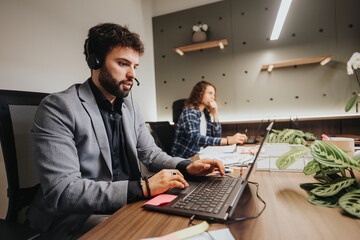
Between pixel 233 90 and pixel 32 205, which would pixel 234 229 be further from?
pixel 233 90

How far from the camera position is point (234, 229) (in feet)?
1.58

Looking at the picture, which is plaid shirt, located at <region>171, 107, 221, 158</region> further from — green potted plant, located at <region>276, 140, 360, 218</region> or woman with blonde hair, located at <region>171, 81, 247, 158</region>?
green potted plant, located at <region>276, 140, 360, 218</region>

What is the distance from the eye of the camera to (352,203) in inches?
20.6

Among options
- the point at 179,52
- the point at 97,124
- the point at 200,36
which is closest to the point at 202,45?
the point at 200,36

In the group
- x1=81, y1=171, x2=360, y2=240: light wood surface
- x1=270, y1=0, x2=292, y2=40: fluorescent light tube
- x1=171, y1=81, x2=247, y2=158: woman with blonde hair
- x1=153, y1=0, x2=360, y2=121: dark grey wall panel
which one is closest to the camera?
x1=81, y1=171, x2=360, y2=240: light wood surface

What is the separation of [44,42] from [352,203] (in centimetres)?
197

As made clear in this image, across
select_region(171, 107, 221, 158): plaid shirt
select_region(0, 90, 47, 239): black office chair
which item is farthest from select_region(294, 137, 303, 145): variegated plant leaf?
select_region(0, 90, 47, 239): black office chair

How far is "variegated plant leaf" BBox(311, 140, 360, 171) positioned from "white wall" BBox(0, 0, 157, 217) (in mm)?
1596

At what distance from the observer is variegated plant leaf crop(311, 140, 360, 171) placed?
570mm

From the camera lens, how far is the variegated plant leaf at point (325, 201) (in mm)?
566

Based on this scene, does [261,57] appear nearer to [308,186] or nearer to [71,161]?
[308,186]

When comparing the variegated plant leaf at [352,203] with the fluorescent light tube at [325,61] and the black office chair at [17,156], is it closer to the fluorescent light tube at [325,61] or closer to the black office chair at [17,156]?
the black office chair at [17,156]

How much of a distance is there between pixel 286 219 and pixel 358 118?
290cm

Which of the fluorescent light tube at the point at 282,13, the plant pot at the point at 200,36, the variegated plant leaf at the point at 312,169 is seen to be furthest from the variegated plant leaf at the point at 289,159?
the plant pot at the point at 200,36
